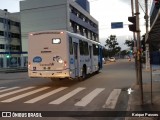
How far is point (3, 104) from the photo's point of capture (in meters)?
13.0

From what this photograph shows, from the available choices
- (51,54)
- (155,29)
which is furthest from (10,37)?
(155,29)

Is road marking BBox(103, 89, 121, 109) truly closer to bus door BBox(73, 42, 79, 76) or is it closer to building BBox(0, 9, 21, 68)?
bus door BBox(73, 42, 79, 76)

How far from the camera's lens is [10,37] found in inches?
3396

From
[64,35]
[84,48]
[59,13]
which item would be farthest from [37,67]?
[59,13]

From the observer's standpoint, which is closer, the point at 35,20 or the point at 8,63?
the point at 8,63

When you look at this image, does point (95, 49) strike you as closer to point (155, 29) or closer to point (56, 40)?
point (56, 40)

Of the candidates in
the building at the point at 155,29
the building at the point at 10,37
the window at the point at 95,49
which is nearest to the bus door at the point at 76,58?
the building at the point at 155,29

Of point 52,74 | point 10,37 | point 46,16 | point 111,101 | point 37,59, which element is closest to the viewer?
point 111,101

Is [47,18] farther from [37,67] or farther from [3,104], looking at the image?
[3,104]

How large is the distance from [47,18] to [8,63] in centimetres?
1619

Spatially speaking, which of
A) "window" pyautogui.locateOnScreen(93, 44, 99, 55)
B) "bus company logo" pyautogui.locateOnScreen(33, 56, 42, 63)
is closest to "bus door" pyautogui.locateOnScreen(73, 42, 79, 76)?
"bus company logo" pyautogui.locateOnScreen(33, 56, 42, 63)

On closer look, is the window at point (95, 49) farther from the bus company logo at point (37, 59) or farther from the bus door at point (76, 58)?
the bus company logo at point (37, 59)

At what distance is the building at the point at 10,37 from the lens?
75812 mm

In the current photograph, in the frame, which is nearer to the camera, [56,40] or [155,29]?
[155,29]
